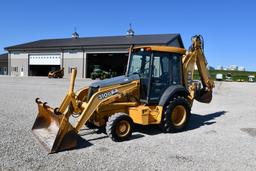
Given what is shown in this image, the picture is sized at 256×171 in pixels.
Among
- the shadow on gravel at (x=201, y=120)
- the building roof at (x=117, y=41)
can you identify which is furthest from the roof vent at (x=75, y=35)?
the shadow on gravel at (x=201, y=120)

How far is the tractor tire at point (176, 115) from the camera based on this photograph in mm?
8547

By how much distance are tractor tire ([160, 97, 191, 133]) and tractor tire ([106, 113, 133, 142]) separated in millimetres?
1157

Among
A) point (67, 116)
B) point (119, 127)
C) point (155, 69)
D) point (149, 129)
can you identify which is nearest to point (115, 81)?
point (155, 69)

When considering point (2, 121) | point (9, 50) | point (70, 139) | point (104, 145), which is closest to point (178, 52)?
point (104, 145)

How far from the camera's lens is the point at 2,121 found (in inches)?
384

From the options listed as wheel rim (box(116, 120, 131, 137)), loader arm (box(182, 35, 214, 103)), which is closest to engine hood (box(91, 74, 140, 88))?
wheel rim (box(116, 120, 131, 137))

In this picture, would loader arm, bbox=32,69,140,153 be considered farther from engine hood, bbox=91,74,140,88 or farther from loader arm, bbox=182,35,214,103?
loader arm, bbox=182,35,214,103

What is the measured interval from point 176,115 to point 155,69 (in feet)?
4.83

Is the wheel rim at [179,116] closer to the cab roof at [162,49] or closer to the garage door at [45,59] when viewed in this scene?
the cab roof at [162,49]

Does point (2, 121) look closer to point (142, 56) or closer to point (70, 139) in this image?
point (70, 139)

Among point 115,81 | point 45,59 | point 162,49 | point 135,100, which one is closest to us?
point 115,81

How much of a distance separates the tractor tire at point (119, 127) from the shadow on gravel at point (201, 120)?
2.52 metres

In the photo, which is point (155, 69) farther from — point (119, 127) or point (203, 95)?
point (203, 95)

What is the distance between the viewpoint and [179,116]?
9.14 meters
